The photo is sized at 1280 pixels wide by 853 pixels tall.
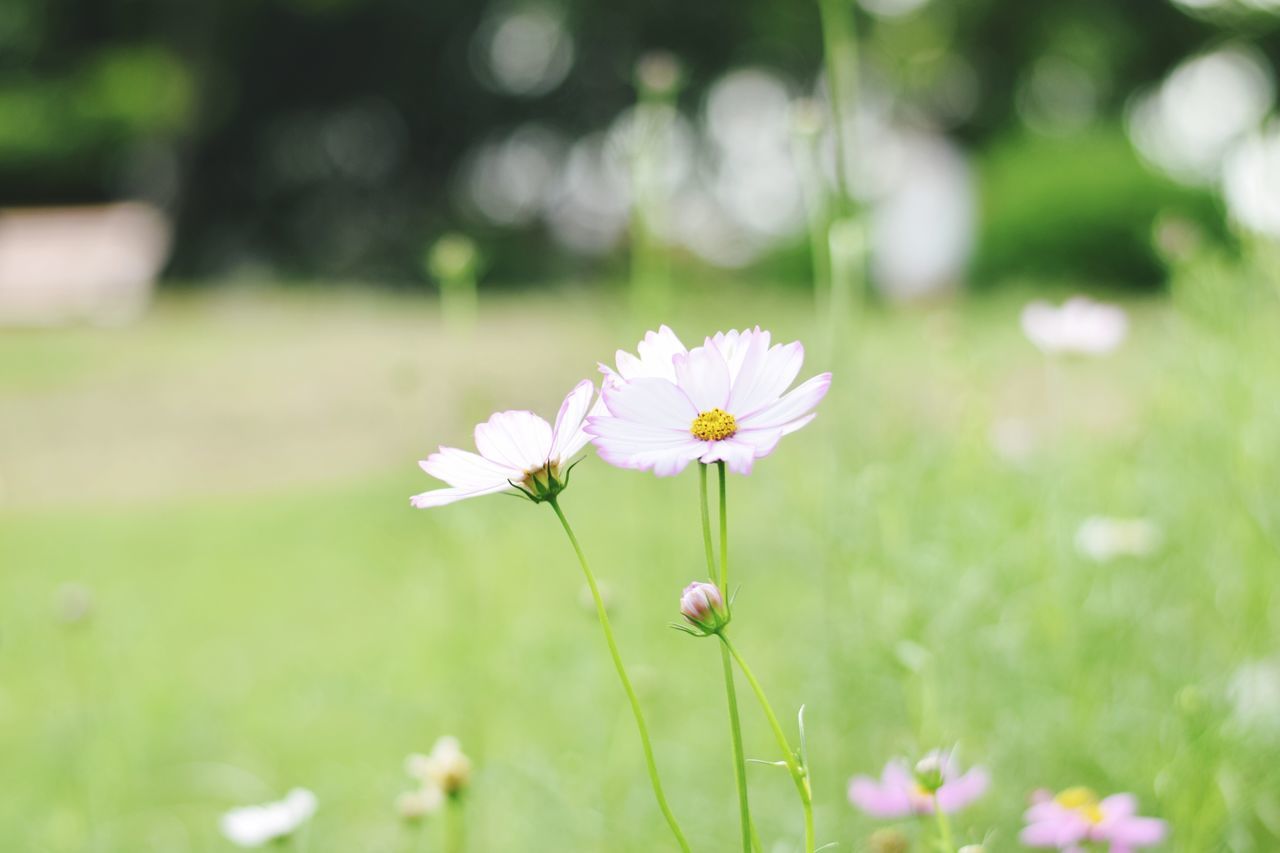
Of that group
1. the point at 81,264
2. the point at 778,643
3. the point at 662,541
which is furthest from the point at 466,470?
the point at 81,264

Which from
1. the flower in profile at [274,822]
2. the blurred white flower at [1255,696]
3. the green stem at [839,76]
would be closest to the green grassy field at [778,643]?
the blurred white flower at [1255,696]

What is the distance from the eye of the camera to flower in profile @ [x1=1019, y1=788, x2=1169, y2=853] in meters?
0.71

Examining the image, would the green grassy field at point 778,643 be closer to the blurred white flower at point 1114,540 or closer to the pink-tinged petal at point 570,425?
the blurred white flower at point 1114,540

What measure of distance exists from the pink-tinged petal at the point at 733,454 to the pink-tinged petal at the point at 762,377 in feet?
0.08

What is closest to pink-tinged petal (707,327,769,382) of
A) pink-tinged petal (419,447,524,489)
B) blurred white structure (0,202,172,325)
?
pink-tinged petal (419,447,524,489)

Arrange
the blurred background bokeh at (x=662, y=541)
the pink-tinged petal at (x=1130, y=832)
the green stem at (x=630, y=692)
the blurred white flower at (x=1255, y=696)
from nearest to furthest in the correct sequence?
1. the green stem at (x=630, y=692)
2. the pink-tinged petal at (x=1130, y=832)
3. the blurred white flower at (x=1255, y=696)
4. the blurred background bokeh at (x=662, y=541)

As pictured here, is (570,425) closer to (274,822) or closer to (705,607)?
(705,607)

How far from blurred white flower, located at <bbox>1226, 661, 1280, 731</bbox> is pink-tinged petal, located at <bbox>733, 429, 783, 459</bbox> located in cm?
67

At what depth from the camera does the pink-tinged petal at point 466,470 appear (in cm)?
52

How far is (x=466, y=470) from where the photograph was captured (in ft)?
1.77

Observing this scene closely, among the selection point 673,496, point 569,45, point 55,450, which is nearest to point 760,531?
point 673,496

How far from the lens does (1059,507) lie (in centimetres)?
128

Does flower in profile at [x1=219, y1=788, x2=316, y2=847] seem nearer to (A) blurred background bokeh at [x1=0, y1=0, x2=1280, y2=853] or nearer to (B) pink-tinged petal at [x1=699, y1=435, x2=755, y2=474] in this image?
(A) blurred background bokeh at [x1=0, y1=0, x2=1280, y2=853]

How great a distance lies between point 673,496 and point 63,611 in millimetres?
965
